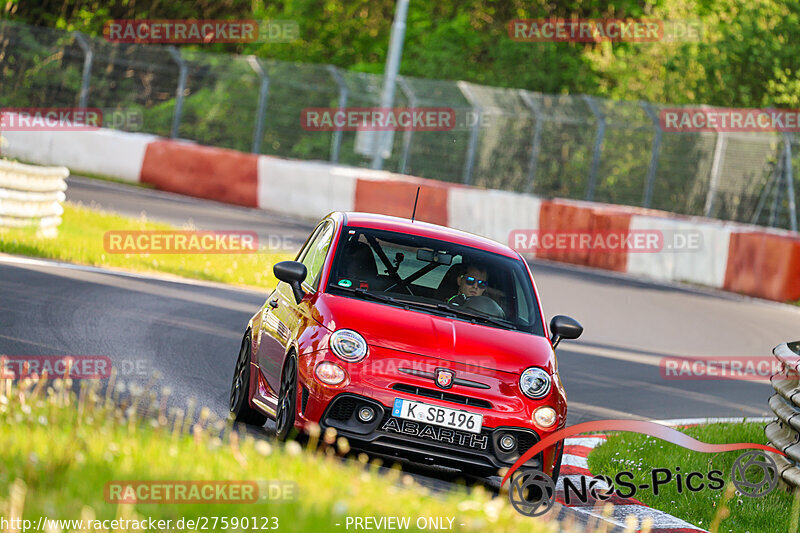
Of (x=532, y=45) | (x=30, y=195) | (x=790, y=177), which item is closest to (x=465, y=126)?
(x=790, y=177)

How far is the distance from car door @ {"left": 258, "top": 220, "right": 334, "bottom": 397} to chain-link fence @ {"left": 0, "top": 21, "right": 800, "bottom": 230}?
1716 cm

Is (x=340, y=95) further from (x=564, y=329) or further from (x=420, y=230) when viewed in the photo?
(x=564, y=329)

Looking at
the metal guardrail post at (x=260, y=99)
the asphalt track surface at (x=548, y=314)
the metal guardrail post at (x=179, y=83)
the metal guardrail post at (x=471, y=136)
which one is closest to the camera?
the asphalt track surface at (x=548, y=314)

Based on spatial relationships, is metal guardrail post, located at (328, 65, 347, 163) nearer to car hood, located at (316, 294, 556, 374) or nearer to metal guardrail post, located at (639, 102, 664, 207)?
metal guardrail post, located at (639, 102, 664, 207)

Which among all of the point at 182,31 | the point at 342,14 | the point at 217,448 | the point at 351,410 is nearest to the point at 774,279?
the point at 351,410

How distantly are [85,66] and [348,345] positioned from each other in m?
24.3

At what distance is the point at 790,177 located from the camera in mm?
24734

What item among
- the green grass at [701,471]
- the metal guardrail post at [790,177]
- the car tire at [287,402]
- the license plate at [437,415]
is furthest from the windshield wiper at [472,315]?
the metal guardrail post at [790,177]

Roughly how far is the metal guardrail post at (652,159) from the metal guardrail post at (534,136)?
259 cm

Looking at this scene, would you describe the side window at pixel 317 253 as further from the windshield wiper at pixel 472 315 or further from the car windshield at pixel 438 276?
the windshield wiper at pixel 472 315

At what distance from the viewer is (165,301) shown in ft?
46.4

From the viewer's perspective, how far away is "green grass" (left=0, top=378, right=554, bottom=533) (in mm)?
4738

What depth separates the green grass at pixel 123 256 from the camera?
16.3 m

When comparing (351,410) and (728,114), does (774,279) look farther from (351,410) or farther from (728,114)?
(351,410)
